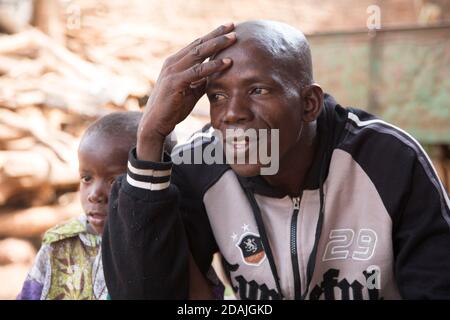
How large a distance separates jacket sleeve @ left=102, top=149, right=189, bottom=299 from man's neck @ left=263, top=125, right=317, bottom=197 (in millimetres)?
410

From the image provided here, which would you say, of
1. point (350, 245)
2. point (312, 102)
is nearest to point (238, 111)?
point (312, 102)

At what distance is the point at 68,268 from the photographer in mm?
2438

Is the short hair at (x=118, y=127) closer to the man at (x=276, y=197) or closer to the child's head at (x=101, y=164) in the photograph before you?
the child's head at (x=101, y=164)

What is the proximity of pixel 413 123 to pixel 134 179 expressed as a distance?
3.68 m

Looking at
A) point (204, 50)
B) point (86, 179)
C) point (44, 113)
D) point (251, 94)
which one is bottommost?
point (86, 179)

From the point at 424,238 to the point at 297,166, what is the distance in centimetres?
53

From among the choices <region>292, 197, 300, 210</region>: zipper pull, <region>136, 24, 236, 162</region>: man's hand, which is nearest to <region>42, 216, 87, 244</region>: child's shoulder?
<region>136, 24, 236, 162</region>: man's hand

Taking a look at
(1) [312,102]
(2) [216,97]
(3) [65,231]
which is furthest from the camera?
(3) [65,231]

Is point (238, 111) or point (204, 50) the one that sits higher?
point (204, 50)

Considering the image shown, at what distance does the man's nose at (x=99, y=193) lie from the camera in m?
2.35

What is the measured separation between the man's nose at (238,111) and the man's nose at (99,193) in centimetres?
61

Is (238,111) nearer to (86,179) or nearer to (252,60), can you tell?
(252,60)

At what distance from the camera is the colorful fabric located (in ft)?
7.85

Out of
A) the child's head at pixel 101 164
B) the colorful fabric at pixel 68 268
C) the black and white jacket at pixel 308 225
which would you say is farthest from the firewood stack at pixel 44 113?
the black and white jacket at pixel 308 225
